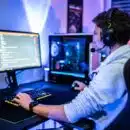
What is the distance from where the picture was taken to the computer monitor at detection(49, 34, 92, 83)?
2.18 meters

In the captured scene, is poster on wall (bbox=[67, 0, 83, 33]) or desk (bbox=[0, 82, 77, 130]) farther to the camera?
poster on wall (bbox=[67, 0, 83, 33])

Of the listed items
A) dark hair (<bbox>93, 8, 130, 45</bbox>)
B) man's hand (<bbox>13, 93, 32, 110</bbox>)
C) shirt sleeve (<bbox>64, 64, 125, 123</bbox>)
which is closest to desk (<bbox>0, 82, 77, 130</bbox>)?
man's hand (<bbox>13, 93, 32, 110</bbox>)

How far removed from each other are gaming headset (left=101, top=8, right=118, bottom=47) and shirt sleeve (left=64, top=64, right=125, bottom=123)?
20cm

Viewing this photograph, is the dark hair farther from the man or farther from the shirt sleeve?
the shirt sleeve

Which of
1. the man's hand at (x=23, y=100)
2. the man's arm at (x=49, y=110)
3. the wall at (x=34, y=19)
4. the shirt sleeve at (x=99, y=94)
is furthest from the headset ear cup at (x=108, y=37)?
the wall at (x=34, y=19)

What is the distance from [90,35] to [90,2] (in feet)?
1.97

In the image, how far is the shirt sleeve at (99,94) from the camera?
4.06ft

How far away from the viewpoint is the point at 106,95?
4.09 ft

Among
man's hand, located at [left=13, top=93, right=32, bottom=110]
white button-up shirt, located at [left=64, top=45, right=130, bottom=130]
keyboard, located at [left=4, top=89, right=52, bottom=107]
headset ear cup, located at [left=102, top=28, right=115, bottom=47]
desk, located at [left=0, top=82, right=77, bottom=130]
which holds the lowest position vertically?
desk, located at [left=0, top=82, right=77, bottom=130]

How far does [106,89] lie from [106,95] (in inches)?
1.2

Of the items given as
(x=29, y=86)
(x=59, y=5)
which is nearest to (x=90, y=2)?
(x=59, y=5)

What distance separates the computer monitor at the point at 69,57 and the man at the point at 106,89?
0.69 m

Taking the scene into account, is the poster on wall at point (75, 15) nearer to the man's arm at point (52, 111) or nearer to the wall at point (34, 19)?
the wall at point (34, 19)

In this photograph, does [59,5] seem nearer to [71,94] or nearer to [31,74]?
[31,74]
